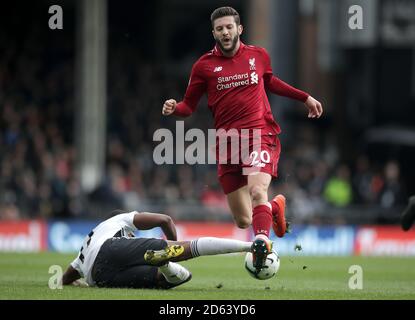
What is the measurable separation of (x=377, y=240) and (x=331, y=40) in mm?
11487

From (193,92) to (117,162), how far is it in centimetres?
1474

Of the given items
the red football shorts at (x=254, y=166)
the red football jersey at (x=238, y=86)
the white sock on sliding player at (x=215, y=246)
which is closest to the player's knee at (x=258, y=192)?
the red football shorts at (x=254, y=166)

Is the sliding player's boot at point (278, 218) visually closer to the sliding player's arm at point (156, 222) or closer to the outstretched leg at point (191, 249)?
the outstretched leg at point (191, 249)

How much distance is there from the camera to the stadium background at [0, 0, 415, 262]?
946 inches

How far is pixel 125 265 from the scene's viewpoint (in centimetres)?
1118

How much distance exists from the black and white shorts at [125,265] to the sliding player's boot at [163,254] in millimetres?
101

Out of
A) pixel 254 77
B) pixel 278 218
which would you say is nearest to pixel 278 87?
pixel 254 77

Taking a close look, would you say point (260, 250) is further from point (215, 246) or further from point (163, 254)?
point (163, 254)

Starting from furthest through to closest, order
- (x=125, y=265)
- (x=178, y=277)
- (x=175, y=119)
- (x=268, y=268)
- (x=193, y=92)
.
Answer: (x=175, y=119) < (x=193, y=92) < (x=178, y=277) < (x=125, y=265) < (x=268, y=268)

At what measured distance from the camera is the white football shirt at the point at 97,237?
11.2 m

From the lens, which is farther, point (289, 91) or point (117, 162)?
point (117, 162)

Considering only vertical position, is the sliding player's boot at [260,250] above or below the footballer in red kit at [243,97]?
below

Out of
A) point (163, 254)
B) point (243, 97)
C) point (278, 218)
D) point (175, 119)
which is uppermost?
point (243, 97)

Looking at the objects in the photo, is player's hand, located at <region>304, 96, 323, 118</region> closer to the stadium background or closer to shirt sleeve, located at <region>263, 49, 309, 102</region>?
shirt sleeve, located at <region>263, 49, 309, 102</region>
